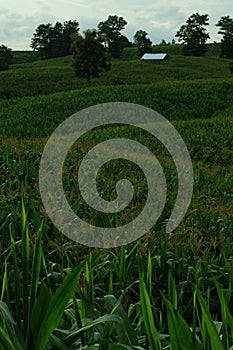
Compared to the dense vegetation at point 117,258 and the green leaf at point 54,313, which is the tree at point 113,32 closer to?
the dense vegetation at point 117,258

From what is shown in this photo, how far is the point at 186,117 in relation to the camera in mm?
20391

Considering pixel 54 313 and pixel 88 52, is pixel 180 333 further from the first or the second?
pixel 88 52

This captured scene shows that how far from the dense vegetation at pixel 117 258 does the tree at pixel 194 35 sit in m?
44.5

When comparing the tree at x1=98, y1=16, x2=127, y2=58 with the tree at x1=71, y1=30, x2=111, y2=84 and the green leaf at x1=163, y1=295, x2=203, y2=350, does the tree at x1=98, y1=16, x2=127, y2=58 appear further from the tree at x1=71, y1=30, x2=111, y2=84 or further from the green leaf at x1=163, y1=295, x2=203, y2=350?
the green leaf at x1=163, y1=295, x2=203, y2=350

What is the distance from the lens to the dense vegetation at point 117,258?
1815mm

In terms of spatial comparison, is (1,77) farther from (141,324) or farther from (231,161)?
(141,324)

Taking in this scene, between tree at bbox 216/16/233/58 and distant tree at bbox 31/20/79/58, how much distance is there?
21.4 meters

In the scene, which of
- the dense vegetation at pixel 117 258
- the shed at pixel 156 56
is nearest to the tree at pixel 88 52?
the dense vegetation at pixel 117 258

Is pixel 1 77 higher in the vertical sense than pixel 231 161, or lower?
higher

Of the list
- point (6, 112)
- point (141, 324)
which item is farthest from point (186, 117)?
point (141, 324)

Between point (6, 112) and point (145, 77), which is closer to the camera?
point (6, 112)

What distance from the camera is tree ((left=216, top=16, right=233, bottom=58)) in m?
62.3

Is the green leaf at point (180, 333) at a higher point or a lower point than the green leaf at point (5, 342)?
lower

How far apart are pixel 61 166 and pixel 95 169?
0.58 meters
